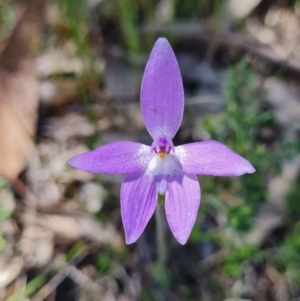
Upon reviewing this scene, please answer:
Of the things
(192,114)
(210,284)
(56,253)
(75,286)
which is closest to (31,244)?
(56,253)

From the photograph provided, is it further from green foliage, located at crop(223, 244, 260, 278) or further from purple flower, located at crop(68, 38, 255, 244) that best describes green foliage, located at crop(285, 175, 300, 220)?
purple flower, located at crop(68, 38, 255, 244)

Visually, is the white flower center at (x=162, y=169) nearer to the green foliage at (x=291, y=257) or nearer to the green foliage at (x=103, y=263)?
the green foliage at (x=291, y=257)

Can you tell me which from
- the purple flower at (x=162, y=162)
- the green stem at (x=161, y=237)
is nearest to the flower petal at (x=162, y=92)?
the purple flower at (x=162, y=162)

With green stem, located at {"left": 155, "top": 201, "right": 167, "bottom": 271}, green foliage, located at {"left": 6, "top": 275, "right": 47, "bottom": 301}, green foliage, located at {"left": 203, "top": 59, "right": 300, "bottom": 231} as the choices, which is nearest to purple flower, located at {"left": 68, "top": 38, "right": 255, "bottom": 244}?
green stem, located at {"left": 155, "top": 201, "right": 167, "bottom": 271}

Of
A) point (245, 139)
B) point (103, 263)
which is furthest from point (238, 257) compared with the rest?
point (103, 263)

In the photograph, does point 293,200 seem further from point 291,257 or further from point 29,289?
point 29,289
